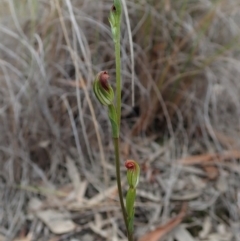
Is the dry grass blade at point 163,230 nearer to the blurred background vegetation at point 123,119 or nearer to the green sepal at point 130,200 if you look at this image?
the blurred background vegetation at point 123,119

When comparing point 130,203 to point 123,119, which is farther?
point 123,119

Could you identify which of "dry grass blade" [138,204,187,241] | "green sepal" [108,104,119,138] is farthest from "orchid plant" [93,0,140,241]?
"dry grass blade" [138,204,187,241]

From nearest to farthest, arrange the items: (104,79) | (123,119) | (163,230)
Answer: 1. (104,79)
2. (163,230)
3. (123,119)

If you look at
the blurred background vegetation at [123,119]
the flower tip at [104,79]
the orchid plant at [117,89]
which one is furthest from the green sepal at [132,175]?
the blurred background vegetation at [123,119]

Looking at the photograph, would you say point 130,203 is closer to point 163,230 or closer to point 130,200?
point 130,200

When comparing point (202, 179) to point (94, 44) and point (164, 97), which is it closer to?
point (164, 97)

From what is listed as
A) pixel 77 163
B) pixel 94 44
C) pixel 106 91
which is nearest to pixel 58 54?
pixel 94 44

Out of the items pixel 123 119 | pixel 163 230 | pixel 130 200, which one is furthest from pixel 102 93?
pixel 123 119
